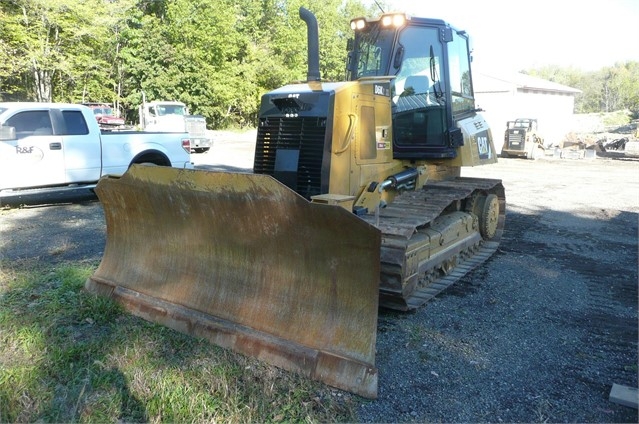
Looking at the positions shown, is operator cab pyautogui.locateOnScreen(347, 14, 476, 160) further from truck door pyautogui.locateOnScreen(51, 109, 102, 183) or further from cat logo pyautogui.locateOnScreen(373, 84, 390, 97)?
truck door pyautogui.locateOnScreen(51, 109, 102, 183)

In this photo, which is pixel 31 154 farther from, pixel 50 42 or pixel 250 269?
pixel 50 42

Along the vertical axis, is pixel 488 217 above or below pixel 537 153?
below

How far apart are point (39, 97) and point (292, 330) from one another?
2938cm

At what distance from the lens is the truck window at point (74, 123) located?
974cm

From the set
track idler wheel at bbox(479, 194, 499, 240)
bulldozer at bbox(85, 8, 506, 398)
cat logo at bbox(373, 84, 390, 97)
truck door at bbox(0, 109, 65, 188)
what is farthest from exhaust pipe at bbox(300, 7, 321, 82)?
truck door at bbox(0, 109, 65, 188)

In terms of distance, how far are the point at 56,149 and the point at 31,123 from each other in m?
0.68

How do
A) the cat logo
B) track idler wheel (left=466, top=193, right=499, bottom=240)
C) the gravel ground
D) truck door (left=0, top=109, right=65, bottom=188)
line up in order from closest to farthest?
the gravel ground, the cat logo, track idler wheel (left=466, top=193, right=499, bottom=240), truck door (left=0, top=109, right=65, bottom=188)

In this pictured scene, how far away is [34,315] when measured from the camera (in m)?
4.41

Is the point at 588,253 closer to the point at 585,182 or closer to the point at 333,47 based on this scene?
the point at 585,182

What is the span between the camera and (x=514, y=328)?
4559mm

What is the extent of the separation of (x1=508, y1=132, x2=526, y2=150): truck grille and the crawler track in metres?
19.3

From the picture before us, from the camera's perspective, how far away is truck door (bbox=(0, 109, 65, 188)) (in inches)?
352

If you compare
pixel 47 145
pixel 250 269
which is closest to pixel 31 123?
pixel 47 145

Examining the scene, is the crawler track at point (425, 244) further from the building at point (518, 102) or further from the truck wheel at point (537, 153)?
the building at point (518, 102)
